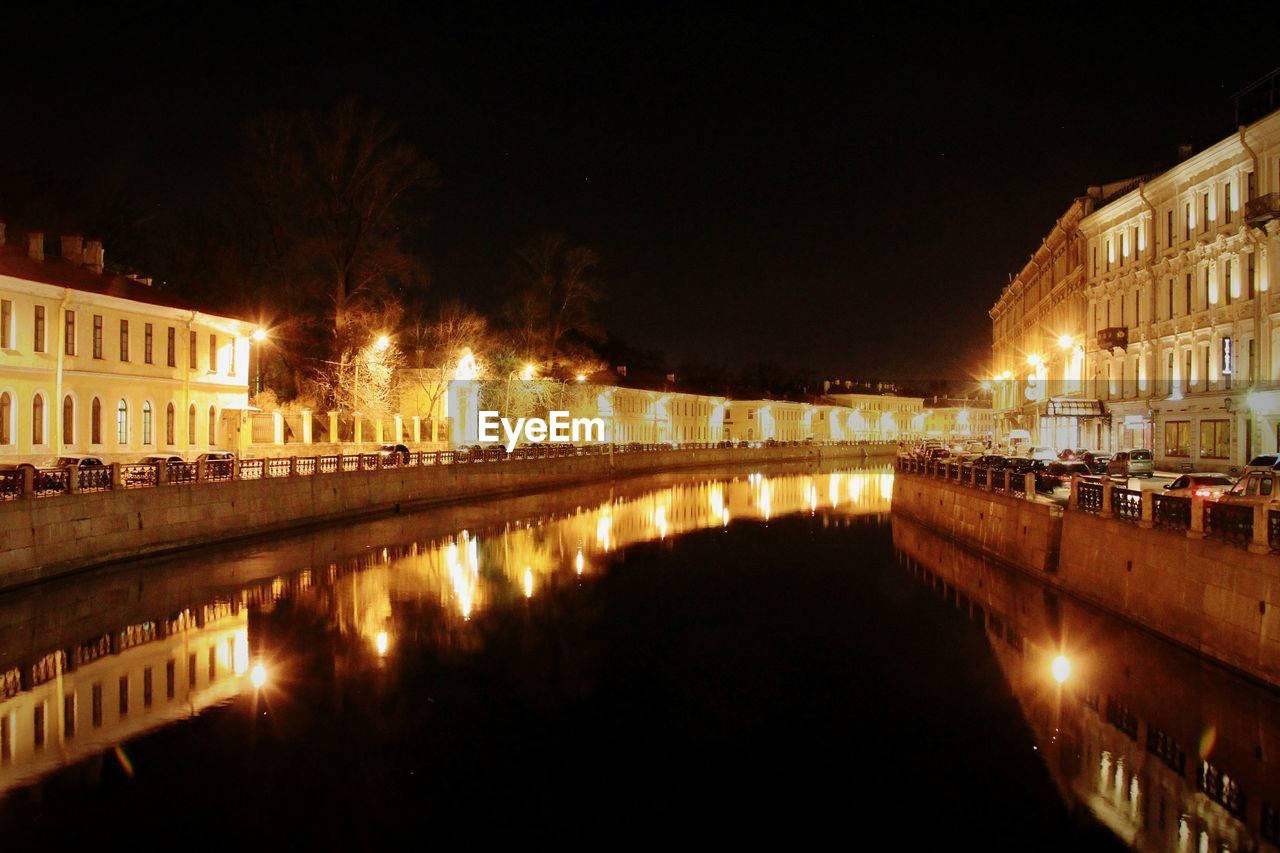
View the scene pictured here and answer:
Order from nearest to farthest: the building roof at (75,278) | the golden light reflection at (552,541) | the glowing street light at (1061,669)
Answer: the glowing street light at (1061,669), the golden light reflection at (552,541), the building roof at (75,278)

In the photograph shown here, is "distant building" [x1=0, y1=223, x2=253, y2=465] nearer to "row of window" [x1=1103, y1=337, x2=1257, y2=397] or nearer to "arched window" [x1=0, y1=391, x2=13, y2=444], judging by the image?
"arched window" [x1=0, y1=391, x2=13, y2=444]

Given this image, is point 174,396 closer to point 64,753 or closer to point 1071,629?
point 64,753

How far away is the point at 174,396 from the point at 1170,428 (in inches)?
1376

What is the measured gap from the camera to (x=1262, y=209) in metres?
26.4

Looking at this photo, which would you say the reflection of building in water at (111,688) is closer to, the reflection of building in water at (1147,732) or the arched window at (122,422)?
the reflection of building in water at (1147,732)

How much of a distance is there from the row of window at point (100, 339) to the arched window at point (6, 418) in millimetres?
1397

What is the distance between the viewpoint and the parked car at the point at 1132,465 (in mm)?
29188

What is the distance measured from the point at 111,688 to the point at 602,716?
6788 millimetres

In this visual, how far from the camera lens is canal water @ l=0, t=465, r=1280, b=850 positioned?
30.8ft

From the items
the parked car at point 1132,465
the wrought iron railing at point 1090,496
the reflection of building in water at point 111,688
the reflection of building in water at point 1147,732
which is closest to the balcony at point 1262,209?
the parked car at point 1132,465

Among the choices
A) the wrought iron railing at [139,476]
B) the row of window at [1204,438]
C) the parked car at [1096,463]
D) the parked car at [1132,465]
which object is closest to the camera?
the wrought iron railing at [139,476]

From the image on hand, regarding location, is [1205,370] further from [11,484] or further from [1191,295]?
[11,484]

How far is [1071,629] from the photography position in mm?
17031

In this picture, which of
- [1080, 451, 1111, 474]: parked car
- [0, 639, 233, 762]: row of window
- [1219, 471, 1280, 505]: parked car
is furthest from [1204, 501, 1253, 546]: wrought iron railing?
[1080, 451, 1111, 474]: parked car
